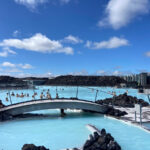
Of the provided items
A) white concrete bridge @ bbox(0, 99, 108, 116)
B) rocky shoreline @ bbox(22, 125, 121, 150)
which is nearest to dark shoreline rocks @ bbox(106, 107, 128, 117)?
white concrete bridge @ bbox(0, 99, 108, 116)

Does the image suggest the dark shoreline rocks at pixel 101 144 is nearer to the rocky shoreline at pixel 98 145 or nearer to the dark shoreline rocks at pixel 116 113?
the rocky shoreline at pixel 98 145

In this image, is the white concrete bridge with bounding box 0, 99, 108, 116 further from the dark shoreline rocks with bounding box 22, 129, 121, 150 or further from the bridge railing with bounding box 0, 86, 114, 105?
the dark shoreline rocks with bounding box 22, 129, 121, 150

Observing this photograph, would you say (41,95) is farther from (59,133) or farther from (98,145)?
(98,145)

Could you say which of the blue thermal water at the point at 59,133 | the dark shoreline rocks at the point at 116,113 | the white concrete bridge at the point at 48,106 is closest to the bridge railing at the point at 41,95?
the white concrete bridge at the point at 48,106

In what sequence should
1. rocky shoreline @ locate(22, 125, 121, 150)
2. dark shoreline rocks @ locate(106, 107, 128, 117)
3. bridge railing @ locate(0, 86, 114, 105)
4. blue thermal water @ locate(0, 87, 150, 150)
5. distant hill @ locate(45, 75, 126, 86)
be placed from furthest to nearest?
distant hill @ locate(45, 75, 126, 86), bridge railing @ locate(0, 86, 114, 105), dark shoreline rocks @ locate(106, 107, 128, 117), blue thermal water @ locate(0, 87, 150, 150), rocky shoreline @ locate(22, 125, 121, 150)

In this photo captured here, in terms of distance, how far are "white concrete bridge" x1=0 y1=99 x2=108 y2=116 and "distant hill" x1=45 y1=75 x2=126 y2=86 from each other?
107618mm

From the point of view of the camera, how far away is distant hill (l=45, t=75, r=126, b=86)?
413ft

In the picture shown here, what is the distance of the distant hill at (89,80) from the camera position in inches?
4955

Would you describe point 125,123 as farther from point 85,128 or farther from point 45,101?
point 45,101

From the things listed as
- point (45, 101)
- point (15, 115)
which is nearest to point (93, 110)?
point (45, 101)

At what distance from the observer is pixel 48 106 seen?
47.0ft

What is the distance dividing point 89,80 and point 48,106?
117399 millimetres

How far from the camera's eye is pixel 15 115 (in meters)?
14.2

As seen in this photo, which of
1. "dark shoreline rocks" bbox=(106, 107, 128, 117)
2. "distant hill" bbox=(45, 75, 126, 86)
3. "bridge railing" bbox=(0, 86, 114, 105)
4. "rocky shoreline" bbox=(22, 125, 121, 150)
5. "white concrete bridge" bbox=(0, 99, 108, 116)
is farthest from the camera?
"distant hill" bbox=(45, 75, 126, 86)
